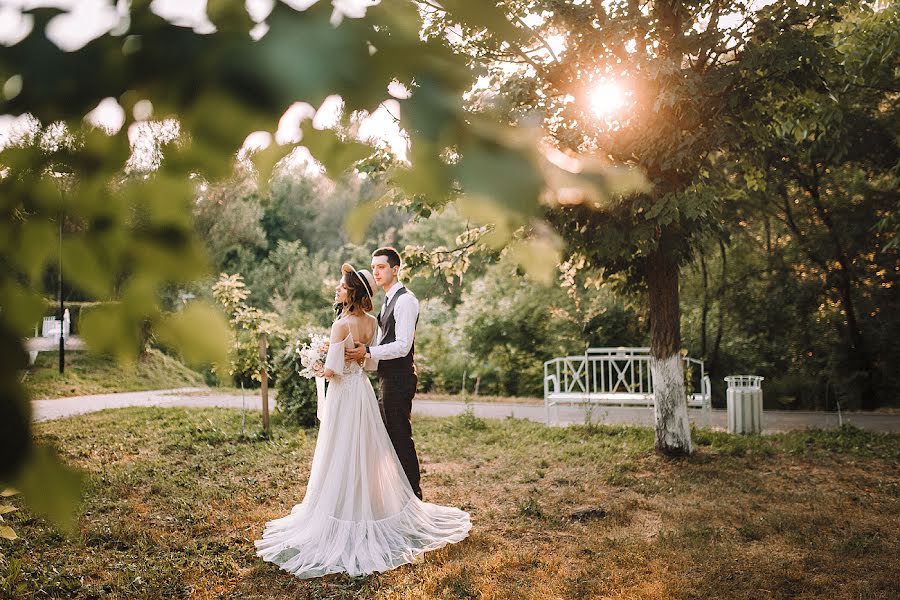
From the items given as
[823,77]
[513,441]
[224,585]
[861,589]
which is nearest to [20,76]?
[224,585]

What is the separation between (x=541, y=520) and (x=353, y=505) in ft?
5.32

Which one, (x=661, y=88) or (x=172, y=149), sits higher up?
(x=661, y=88)

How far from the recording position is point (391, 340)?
17.1 ft

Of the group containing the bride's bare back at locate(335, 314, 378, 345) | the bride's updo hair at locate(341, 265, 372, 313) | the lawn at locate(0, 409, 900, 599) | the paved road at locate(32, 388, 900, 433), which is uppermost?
the bride's updo hair at locate(341, 265, 372, 313)

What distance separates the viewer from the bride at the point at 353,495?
178 inches

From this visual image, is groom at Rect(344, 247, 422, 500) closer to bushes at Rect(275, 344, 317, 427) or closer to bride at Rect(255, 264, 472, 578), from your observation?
bride at Rect(255, 264, 472, 578)

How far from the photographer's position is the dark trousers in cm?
520

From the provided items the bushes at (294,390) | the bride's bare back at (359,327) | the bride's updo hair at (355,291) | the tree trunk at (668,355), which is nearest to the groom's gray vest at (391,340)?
the bride's bare back at (359,327)

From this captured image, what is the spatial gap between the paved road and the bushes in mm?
2401

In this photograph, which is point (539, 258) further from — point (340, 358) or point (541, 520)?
point (541, 520)

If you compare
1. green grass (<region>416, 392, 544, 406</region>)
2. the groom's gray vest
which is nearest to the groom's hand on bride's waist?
the groom's gray vest

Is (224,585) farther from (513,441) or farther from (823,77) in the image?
(823,77)

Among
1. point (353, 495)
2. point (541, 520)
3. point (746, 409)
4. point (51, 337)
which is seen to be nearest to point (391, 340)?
point (353, 495)

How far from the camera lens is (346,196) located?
3.48ft
